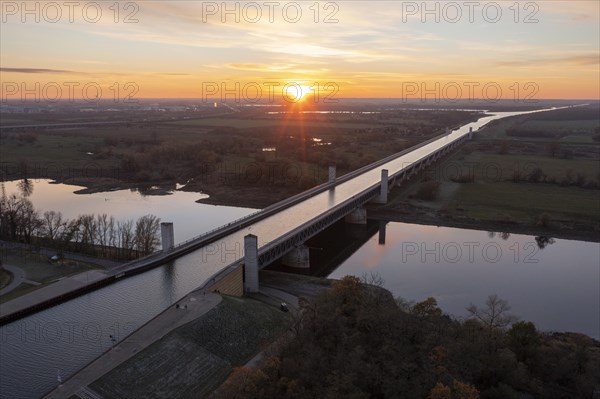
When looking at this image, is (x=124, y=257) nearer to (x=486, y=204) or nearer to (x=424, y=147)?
(x=486, y=204)

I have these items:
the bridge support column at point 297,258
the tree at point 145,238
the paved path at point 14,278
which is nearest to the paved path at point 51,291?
the paved path at point 14,278

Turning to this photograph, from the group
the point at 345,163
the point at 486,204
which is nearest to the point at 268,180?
the point at 345,163

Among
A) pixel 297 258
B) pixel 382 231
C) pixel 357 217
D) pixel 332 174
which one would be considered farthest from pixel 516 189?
pixel 297 258

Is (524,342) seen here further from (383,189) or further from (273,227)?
(383,189)

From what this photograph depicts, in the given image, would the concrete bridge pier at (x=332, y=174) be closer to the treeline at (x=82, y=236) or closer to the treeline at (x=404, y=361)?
the treeline at (x=82, y=236)

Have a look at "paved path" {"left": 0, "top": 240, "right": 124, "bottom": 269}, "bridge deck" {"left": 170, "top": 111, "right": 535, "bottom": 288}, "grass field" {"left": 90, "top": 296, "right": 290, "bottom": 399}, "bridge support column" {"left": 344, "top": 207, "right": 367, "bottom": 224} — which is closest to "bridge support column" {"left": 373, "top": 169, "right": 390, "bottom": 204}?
"bridge deck" {"left": 170, "top": 111, "right": 535, "bottom": 288}

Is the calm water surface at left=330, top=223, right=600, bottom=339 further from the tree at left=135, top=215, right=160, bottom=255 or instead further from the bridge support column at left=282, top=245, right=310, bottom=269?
the tree at left=135, top=215, right=160, bottom=255
